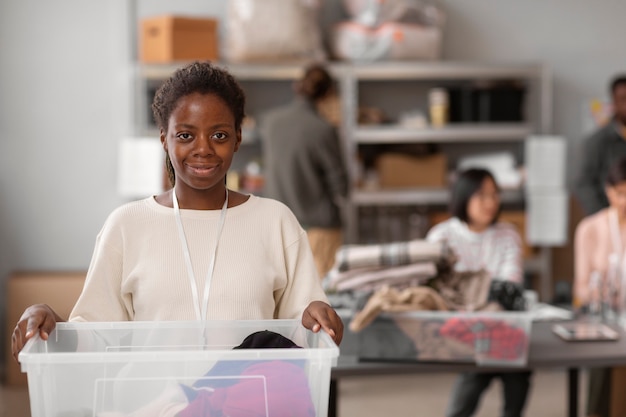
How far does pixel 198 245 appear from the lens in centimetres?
163

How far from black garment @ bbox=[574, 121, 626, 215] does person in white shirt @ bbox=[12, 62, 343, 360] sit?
3248 millimetres

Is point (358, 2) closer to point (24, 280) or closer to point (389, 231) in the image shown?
point (389, 231)

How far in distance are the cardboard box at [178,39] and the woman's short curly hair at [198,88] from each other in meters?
3.12

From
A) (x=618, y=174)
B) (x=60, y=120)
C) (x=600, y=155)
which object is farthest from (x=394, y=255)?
(x=60, y=120)

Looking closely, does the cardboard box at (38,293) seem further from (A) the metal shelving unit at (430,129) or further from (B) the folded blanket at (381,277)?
(B) the folded blanket at (381,277)

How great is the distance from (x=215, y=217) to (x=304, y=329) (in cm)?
26

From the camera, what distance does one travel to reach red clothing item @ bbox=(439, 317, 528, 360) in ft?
8.07

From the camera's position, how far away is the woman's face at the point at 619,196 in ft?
11.3

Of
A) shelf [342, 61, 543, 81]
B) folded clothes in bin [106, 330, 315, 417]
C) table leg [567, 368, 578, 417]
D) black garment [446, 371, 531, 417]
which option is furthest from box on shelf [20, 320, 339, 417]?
shelf [342, 61, 543, 81]

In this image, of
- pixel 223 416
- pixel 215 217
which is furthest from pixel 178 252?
pixel 223 416

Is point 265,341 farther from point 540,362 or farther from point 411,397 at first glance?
point 411,397

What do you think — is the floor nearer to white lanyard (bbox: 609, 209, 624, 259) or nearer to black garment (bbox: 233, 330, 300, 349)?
white lanyard (bbox: 609, 209, 624, 259)

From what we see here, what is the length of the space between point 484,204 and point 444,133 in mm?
1730

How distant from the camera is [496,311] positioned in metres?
2.58
